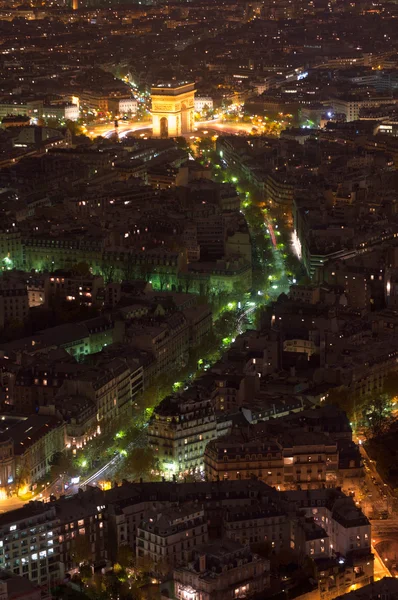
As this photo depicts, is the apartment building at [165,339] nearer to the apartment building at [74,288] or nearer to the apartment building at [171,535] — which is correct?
the apartment building at [74,288]

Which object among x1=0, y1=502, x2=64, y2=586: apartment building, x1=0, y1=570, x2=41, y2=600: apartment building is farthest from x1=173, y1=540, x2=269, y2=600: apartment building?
x1=0, y1=502, x2=64, y2=586: apartment building

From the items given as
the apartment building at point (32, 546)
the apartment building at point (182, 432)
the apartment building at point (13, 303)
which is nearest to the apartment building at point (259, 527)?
the apartment building at point (32, 546)

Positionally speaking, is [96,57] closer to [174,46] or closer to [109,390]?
[174,46]

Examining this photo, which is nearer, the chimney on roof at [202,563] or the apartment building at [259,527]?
the chimney on roof at [202,563]

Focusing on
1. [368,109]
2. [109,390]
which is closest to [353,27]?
[368,109]

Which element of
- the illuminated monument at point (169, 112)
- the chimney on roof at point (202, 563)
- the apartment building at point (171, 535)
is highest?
the chimney on roof at point (202, 563)

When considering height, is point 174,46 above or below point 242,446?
below
